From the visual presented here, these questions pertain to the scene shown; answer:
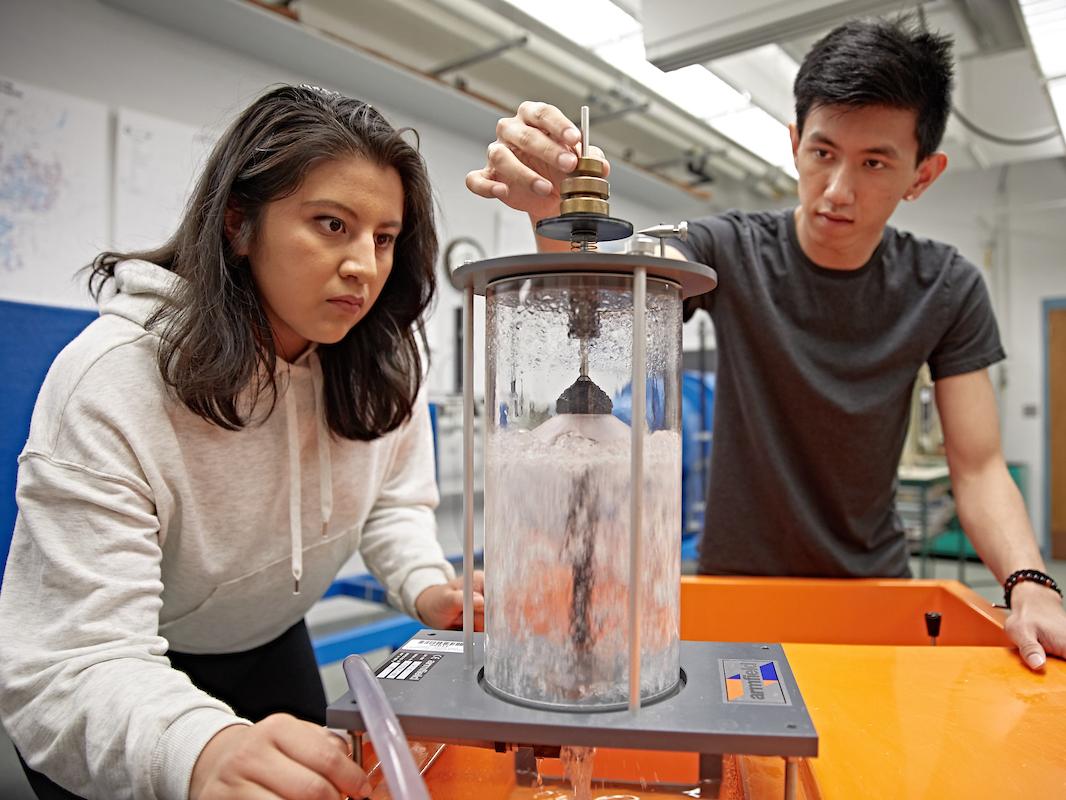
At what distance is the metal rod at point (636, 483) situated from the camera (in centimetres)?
53

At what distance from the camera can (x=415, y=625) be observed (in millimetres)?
2656

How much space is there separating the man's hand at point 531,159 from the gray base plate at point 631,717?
1.53ft

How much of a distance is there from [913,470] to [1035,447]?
79.2 inches

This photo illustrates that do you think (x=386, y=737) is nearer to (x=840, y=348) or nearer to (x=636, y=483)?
(x=636, y=483)

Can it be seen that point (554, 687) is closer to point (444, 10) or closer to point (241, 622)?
point (241, 622)

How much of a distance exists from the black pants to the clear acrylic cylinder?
616 mm

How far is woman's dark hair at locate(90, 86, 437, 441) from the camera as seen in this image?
83 centimetres

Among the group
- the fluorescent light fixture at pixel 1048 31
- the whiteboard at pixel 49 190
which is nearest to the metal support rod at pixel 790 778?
the fluorescent light fixture at pixel 1048 31

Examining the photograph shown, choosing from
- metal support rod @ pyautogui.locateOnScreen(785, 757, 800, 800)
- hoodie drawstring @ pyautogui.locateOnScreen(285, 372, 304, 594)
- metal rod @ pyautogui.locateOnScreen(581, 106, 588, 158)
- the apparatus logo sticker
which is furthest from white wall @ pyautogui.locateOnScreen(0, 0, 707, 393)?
metal support rod @ pyautogui.locateOnScreen(785, 757, 800, 800)

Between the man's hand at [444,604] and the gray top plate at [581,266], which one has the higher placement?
the gray top plate at [581,266]

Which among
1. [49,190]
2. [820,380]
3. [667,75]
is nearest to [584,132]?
[820,380]

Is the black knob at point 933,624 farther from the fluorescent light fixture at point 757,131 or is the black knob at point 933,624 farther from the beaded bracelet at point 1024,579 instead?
the fluorescent light fixture at point 757,131

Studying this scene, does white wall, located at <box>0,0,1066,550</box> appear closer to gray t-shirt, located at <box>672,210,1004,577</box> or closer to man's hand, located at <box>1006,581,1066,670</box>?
gray t-shirt, located at <box>672,210,1004,577</box>

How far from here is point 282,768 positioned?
1.72 feet
